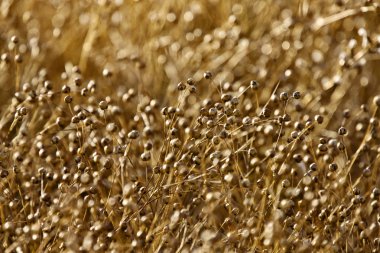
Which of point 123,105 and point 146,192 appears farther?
point 123,105

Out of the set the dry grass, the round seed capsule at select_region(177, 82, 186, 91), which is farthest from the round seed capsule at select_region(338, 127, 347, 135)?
the round seed capsule at select_region(177, 82, 186, 91)

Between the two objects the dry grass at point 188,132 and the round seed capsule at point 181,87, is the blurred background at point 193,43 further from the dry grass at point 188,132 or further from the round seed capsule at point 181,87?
the round seed capsule at point 181,87

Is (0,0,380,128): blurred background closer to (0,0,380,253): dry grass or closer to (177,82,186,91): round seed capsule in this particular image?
(0,0,380,253): dry grass

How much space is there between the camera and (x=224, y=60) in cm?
300

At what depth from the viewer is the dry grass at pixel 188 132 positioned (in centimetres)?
195

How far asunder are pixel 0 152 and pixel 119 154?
32 centimetres

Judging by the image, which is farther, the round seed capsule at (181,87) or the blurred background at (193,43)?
the blurred background at (193,43)

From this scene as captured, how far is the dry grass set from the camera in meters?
1.95

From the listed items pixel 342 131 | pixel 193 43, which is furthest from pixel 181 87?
pixel 193 43

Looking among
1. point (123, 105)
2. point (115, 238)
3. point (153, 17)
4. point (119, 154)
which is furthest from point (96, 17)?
point (115, 238)

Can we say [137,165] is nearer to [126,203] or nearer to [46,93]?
[46,93]

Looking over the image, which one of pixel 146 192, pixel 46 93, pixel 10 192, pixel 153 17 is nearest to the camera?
pixel 146 192

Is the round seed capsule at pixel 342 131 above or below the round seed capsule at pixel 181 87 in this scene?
below

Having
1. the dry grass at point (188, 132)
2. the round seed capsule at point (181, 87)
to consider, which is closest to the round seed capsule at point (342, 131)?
the dry grass at point (188, 132)
